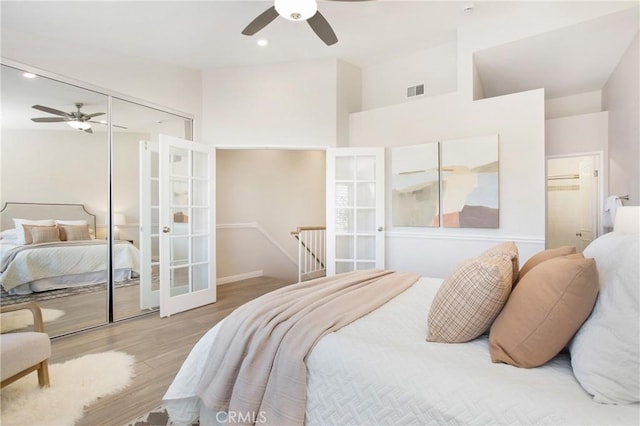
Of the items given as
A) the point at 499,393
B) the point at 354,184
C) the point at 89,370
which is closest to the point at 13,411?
the point at 89,370

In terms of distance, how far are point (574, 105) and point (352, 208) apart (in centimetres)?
336

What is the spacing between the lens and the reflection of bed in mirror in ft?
9.62

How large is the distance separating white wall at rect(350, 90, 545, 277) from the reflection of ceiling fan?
3149 mm

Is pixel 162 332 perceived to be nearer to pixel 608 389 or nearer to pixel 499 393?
pixel 499 393

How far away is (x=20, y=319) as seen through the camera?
3150 millimetres

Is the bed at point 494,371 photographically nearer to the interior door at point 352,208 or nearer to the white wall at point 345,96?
the interior door at point 352,208

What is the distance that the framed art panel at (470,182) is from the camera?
3.42 m

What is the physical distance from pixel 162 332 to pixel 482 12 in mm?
4522

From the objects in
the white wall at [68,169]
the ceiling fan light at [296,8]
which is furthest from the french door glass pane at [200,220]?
the ceiling fan light at [296,8]

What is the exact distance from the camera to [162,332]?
312cm

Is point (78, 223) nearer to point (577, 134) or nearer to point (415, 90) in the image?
point (415, 90)

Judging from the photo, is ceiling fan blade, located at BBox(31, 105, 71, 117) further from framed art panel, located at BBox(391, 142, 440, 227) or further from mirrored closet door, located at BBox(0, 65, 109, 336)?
framed art panel, located at BBox(391, 142, 440, 227)

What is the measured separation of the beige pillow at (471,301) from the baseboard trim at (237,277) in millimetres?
4449

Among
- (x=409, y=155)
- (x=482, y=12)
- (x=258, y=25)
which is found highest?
(x=482, y=12)
